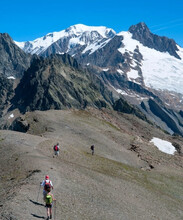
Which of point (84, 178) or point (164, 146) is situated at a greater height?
point (164, 146)

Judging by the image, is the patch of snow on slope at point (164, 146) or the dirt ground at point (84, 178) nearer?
the dirt ground at point (84, 178)

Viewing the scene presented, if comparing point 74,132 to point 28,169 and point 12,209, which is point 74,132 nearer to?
point 28,169

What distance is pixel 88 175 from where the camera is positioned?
1642 inches

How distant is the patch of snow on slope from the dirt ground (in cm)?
2050

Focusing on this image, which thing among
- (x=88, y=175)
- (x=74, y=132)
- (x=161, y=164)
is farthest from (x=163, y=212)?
(x=74, y=132)

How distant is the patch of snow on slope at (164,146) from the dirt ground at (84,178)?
67.3 feet

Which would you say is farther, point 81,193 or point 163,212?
point 163,212

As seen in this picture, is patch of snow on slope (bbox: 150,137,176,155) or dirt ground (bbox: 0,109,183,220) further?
patch of snow on slope (bbox: 150,137,176,155)

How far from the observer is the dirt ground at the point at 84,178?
27859mm

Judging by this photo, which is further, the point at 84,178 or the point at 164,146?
the point at 164,146

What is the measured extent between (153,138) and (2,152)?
80537 mm

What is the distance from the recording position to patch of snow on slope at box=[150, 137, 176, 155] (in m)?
102

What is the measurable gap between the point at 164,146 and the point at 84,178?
241ft

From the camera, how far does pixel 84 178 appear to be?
3906 centimetres
